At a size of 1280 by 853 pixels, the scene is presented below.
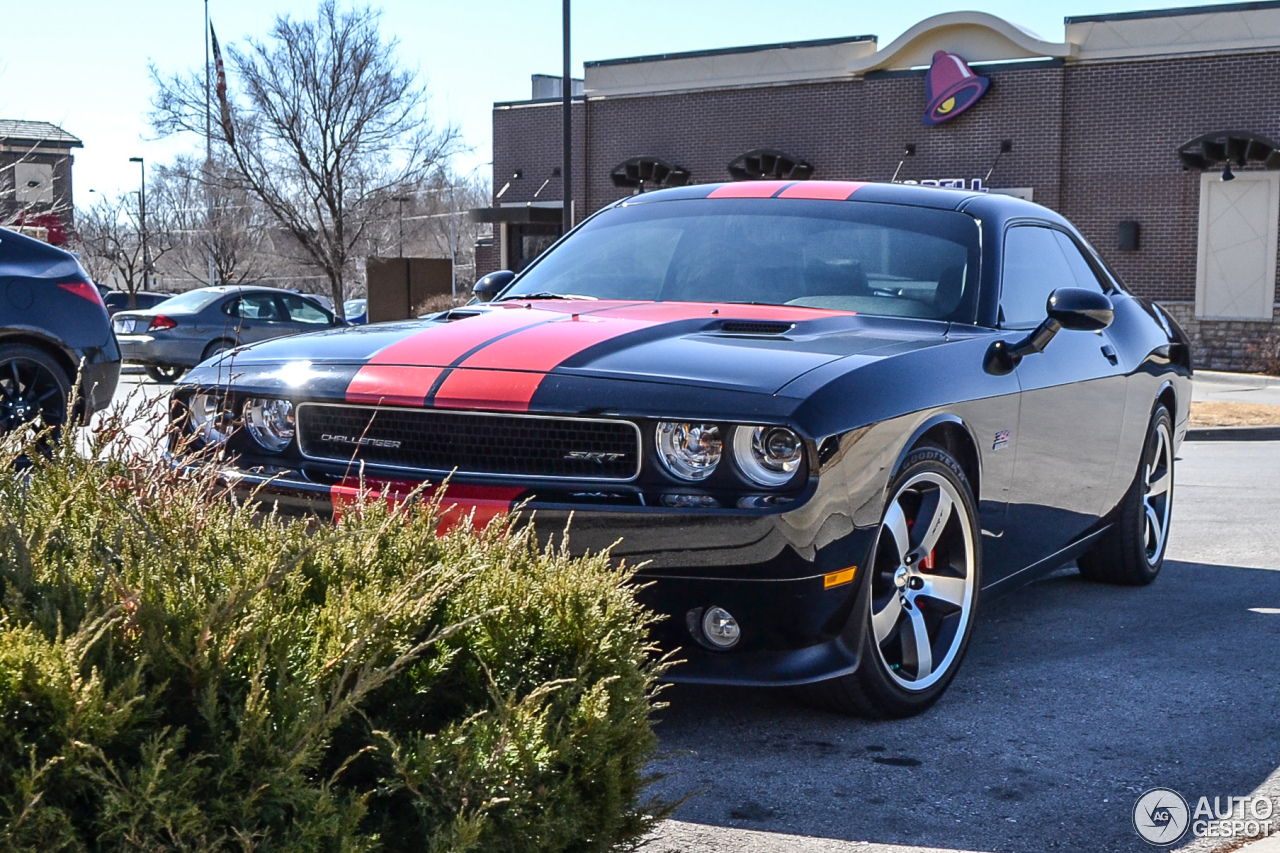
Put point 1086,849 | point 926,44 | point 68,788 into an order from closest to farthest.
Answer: point 68,788 → point 1086,849 → point 926,44

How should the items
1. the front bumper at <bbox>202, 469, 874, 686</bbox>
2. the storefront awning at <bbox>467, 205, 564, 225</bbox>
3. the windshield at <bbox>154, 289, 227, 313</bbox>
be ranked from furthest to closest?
1. the storefront awning at <bbox>467, 205, 564, 225</bbox>
2. the windshield at <bbox>154, 289, 227, 313</bbox>
3. the front bumper at <bbox>202, 469, 874, 686</bbox>

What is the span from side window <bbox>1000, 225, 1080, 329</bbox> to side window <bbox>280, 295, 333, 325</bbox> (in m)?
15.6

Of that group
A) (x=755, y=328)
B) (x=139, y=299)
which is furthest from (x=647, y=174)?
(x=755, y=328)

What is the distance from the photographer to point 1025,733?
13.0 ft

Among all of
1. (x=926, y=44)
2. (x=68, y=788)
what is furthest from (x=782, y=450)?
(x=926, y=44)

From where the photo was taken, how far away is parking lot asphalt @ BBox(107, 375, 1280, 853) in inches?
127

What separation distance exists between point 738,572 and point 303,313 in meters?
17.9

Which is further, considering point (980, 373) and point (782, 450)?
point (980, 373)

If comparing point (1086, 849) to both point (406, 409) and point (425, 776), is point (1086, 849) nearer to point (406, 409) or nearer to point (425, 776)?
point (425, 776)

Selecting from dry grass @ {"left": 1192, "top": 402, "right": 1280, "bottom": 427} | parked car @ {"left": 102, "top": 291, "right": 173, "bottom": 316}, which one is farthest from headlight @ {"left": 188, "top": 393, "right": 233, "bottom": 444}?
parked car @ {"left": 102, "top": 291, "right": 173, "bottom": 316}

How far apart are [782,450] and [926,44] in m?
26.6

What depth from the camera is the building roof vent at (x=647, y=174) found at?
3147cm

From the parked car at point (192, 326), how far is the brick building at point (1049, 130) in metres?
13.2

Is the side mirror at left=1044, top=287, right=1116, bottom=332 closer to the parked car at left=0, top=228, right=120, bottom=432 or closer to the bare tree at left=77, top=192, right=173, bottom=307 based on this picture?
the parked car at left=0, top=228, right=120, bottom=432
